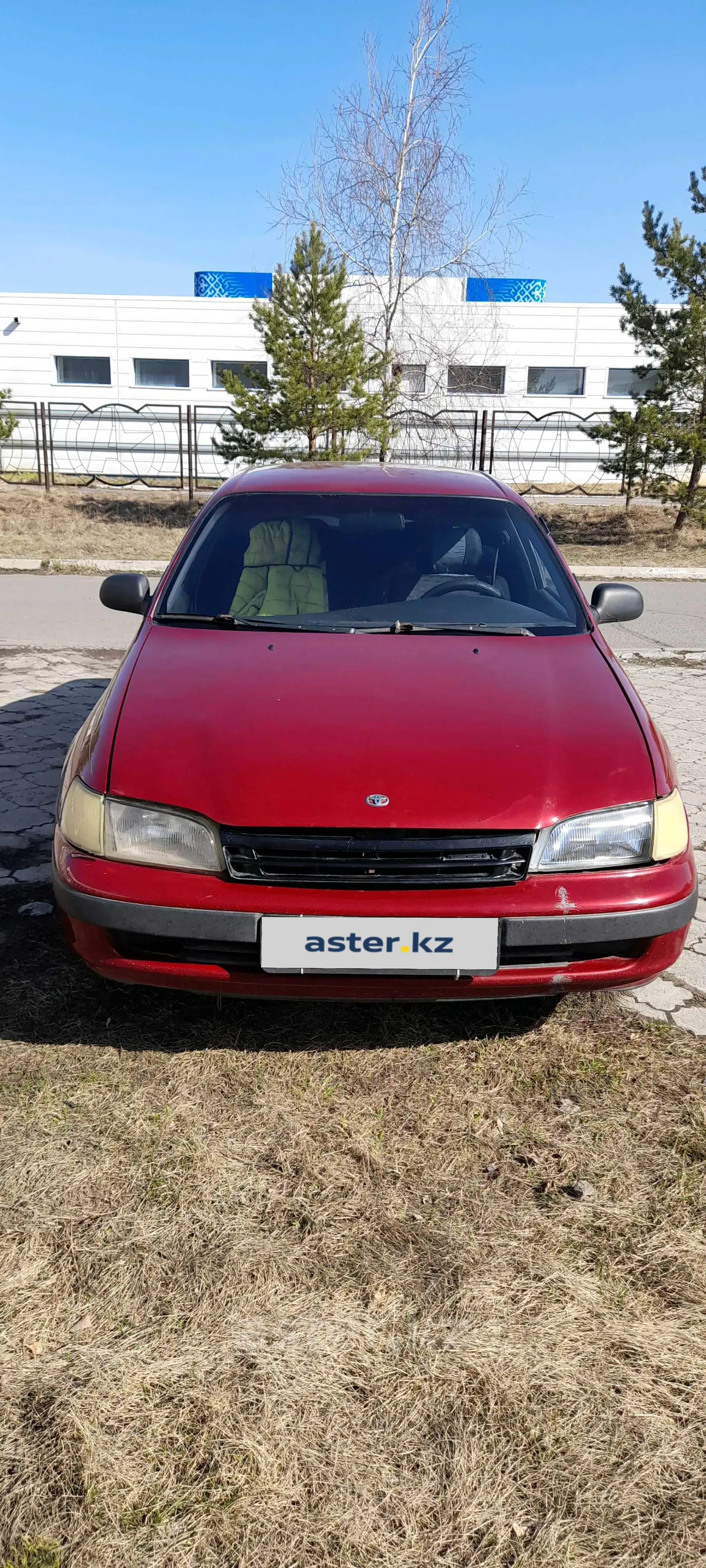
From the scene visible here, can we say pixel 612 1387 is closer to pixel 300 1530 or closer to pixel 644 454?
pixel 300 1530

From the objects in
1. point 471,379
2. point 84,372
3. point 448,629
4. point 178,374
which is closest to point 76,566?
point 448,629

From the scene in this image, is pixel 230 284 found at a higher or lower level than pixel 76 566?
higher

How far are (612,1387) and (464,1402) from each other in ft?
0.87

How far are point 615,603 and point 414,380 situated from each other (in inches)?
708

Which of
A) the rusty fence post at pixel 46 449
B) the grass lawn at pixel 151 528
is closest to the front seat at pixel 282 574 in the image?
the grass lawn at pixel 151 528

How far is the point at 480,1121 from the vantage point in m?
2.48

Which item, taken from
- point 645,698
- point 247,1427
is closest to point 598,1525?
point 247,1427

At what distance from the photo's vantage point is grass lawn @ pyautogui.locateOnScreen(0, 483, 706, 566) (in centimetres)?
1448

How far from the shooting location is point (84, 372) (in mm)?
29141

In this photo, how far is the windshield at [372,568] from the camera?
3.32 meters

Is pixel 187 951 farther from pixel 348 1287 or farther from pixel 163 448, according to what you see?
pixel 163 448

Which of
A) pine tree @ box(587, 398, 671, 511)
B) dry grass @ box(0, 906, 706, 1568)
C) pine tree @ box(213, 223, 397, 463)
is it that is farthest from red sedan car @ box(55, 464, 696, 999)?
pine tree @ box(213, 223, 397, 463)

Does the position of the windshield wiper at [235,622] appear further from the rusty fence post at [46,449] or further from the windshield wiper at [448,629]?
the rusty fence post at [46,449]

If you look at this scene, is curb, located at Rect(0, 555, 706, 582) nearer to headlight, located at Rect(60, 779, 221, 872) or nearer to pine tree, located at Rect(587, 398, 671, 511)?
pine tree, located at Rect(587, 398, 671, 511)
